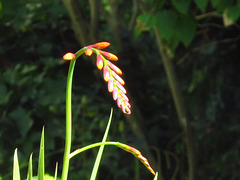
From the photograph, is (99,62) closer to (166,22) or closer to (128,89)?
(166,22)

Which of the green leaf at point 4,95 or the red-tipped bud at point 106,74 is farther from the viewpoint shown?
the green leaf at point 4,95

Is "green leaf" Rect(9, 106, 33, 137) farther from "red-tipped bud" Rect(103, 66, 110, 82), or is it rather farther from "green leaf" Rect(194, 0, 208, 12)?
"red-tipped bud" Rect(103, 66, 110, 82)

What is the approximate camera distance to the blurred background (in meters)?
2.74

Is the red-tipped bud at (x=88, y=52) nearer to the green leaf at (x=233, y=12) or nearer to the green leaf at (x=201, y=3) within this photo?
the green leaf at (x=201, y=3)

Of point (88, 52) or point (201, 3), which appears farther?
point (201, 3)

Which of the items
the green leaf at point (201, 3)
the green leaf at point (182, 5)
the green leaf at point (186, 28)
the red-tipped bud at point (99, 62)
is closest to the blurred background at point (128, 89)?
the green leaf at point (186, 28)

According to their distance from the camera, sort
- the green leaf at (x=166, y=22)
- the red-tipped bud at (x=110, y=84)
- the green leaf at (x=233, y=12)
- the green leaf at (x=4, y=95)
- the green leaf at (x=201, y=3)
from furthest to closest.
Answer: the green leaf at (x=4, y=95) < the green leaf at (x=166, y=22) < the green leaf at (x=233, y=12) < the green leaf at (x=201, y=3) < the red-tipped bud at (x=110, y=84)

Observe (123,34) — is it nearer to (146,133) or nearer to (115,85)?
(146,133)

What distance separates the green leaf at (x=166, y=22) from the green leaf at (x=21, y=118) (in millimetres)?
869

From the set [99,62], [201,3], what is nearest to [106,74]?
[99,62]

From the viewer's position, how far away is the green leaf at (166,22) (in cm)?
231

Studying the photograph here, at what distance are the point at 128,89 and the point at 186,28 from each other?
0.96 m

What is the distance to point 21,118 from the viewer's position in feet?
8.85

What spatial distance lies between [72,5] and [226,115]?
126cm
